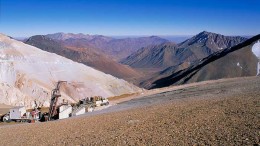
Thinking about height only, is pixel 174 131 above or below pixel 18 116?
above

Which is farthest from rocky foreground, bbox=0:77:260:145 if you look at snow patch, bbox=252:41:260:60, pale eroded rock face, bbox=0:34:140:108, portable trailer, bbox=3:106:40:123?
snow patch, bbox=252:41:260:60

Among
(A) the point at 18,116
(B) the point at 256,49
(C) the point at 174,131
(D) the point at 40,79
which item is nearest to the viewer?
(C) the point at 174,131

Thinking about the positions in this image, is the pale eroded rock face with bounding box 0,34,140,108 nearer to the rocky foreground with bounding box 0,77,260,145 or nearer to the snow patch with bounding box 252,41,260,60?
the rocky foreground with bounding box 0,77,260,145

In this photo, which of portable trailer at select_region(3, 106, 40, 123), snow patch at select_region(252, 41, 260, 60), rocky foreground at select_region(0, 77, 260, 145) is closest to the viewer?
rocky foreground at select_region(0, 77, 260, 145)

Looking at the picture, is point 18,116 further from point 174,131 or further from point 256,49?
point 256,49

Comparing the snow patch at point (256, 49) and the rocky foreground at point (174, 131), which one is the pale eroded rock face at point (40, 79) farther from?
the snow patch at point (256, 49)

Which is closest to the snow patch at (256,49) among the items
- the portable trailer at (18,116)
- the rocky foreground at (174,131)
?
the portable trailer at (18,116)

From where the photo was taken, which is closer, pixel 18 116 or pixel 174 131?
pixel 174 131

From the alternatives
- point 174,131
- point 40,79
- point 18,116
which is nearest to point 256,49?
point 40,79

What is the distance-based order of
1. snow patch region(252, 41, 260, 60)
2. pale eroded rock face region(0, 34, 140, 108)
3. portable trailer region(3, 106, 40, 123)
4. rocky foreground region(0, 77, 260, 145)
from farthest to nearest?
snow patch region(252, 41, 260, 60)
pale eroded rock face region(0, 34, 140, 108)
portable trailer region(3, 106, 40, 123)
rocky foreground region(0, 77, 260, 145)

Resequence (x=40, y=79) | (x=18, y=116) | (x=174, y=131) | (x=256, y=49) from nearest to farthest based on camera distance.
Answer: (x=174, y=131)
(x=18, y=116)
(x=40, y=79)
(x=256, y=49)
